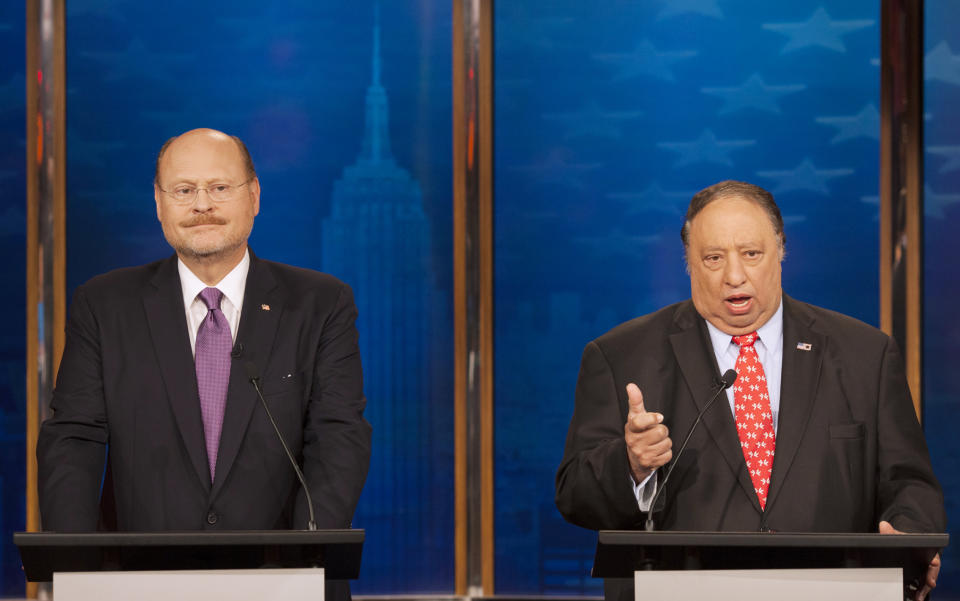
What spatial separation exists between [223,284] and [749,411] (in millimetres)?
1215

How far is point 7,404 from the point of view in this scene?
433cm

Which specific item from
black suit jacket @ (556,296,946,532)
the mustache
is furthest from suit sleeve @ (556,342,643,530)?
the mustache

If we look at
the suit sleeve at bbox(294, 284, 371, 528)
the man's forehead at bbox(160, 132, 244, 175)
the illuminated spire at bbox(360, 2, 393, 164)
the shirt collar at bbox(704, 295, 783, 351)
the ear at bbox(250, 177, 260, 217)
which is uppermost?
the illuminated spire at bbox(360, 2, 393, 164)

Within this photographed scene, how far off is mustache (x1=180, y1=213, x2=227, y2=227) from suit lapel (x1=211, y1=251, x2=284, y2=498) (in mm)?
129

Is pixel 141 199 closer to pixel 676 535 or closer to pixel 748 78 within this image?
pixel 748 78

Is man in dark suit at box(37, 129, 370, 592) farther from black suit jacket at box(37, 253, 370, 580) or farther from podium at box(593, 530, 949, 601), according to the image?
podium at box(593, 530, 949, 601)

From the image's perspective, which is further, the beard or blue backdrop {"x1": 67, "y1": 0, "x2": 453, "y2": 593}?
blue backdrop {"x1": 67, "y1": 0, "x2": 453, "y2": 593}

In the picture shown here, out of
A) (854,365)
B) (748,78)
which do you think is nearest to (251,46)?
(748,78)

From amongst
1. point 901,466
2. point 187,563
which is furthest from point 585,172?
point 187,563

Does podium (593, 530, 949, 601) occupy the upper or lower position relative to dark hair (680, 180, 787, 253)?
lower

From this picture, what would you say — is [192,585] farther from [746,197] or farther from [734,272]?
[746,197]

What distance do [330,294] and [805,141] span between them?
2559mm

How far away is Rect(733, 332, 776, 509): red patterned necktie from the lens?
2250mm

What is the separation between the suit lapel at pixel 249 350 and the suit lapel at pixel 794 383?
1.10m
